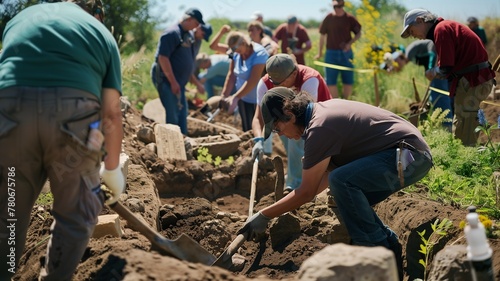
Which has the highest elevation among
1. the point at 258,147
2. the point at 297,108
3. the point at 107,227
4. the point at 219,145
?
the point at 297,108

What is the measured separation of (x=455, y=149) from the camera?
7.38 metres

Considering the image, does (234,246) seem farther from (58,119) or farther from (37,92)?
(37,92)

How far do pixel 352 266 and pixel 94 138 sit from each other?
1.59 meters

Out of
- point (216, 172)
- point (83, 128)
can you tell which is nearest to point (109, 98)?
point (83, 128)

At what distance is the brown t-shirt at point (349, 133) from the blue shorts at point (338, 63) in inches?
297

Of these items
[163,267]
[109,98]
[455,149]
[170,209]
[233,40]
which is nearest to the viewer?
[163,267]

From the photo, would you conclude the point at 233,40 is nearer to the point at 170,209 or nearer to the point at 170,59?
the point at 170,59

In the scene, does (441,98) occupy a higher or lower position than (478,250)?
lower

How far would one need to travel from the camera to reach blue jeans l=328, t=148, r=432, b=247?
16.8 feet

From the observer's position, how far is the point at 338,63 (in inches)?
508

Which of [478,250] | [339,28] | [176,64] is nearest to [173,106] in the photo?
[176,64]

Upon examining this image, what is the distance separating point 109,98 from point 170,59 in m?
6.04

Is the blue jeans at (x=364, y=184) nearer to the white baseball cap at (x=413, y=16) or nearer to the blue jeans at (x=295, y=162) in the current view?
the blue jeans at (x=295, y=162)

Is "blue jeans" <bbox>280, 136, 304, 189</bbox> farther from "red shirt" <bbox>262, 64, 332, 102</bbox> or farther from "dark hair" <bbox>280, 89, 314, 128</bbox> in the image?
"dark hair" <bbox>280, 89, 314, 128</bbox>
